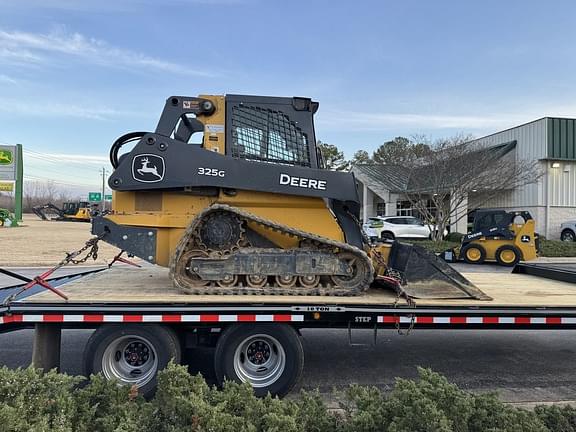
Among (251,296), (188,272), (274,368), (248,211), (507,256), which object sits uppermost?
(248,211)

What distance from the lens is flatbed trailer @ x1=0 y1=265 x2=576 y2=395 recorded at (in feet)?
14.6

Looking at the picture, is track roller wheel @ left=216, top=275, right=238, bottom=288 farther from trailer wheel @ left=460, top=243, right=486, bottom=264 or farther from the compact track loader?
trailer wheel @ left=460, top=243, right=486, bottom=264

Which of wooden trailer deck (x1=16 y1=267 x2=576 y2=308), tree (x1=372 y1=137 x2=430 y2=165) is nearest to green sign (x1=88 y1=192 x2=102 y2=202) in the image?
tree (x1=372 y1=137 x2=430 y2=165)

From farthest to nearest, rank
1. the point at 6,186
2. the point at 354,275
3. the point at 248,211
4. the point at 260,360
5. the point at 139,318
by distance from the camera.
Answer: the point at 6,186
the point at 248,211
the point at 354,275
the point at 260,360
the point at 139,318

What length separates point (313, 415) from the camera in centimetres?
325

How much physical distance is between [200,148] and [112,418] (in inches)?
130

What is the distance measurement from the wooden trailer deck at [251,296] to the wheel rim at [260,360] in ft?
1.40

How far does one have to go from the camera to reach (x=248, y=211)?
18.8 feet

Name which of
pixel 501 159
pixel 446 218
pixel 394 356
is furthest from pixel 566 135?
pixel 394 356

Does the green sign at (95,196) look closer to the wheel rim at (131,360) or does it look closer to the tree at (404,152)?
the tree at (404,152)

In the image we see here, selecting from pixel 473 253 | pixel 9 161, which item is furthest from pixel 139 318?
pixel 9 161

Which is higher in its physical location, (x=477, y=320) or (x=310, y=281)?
(x=310, y=281)

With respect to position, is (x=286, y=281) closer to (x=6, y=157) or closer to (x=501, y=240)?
(x=501, y=240)

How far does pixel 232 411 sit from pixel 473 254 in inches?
583
